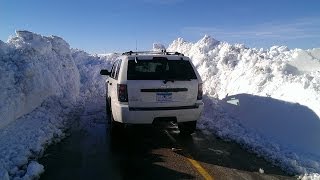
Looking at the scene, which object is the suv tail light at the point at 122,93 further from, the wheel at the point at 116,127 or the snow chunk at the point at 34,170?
the snow chunk at the point at 34,170

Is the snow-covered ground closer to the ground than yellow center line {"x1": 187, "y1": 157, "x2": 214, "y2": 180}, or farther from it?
farther from it

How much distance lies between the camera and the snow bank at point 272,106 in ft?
27.0

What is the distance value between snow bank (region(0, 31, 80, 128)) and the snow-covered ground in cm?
3

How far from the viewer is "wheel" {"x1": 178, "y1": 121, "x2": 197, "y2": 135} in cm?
934

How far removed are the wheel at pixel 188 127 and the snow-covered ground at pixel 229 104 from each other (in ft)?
2.28

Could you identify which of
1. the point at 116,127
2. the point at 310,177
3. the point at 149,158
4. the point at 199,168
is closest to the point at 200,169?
the point at 199,168

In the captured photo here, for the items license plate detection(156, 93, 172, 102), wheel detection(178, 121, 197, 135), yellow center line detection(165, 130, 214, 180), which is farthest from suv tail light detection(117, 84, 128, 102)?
wheel detection(178, 121, 197, 135)

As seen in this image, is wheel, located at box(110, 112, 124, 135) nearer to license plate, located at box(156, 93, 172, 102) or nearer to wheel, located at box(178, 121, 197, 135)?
license plate, located at box(156, 93, 172, 102)

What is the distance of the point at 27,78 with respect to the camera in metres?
12.2

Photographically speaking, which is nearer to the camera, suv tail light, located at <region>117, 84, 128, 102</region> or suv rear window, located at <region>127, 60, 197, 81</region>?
suv tail light, located at <region>117, 84, 128, 102</region>

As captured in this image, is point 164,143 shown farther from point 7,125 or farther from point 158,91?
point 7,125

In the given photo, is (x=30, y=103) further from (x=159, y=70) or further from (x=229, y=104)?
(x=229, y=104)

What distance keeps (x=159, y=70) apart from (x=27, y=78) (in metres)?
5.48

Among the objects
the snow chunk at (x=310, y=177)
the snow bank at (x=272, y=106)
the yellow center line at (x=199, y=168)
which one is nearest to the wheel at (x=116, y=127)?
the yellow center line at (x=199, y=168)
